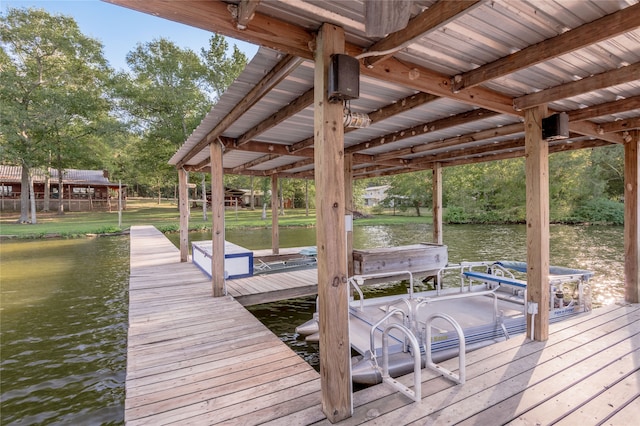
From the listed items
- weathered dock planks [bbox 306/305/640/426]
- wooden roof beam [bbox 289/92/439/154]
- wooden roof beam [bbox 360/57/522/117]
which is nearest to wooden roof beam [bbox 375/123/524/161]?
wooden roof beam [bbox 360/57/522/117]

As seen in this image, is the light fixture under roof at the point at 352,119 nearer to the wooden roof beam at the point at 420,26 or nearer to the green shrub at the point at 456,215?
the wooden roof beam at the point at 420,26

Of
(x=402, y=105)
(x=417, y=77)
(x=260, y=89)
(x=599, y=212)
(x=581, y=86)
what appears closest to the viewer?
(x=417, y=77)

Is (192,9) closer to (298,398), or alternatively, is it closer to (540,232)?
(298,398)

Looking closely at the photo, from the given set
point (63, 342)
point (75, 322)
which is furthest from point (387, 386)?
point (75, 322)

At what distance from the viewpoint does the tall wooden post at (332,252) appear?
225cm

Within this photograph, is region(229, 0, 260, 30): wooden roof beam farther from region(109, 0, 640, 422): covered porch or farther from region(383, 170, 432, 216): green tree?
region(383, 170, 432, 216): green tree

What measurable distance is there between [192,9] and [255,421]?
9.13 ft

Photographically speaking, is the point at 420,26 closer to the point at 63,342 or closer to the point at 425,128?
the point at 425,128

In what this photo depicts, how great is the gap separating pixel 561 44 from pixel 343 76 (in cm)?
162

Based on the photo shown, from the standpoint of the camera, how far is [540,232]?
355 cm

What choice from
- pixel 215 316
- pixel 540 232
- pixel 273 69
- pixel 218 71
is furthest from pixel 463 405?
pixel 218 71

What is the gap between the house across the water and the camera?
91.4ft

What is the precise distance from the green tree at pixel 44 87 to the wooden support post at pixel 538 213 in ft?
86.8

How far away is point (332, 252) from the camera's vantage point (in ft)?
7.42
